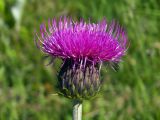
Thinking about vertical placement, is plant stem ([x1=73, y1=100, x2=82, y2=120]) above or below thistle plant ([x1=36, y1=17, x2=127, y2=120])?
below

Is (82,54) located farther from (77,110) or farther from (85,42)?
(77,110)

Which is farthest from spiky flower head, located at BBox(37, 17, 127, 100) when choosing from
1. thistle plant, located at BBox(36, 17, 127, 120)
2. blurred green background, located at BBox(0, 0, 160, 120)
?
blurred green background, located at BBox(0, 0, 160, 120)

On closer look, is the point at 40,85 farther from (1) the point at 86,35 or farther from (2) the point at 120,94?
(1) the point at 86,35

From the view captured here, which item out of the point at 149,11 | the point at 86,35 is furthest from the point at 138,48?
the point at 86,35

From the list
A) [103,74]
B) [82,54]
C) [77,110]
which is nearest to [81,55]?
[82,54]

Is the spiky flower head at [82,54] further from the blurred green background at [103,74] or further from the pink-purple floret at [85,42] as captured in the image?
the blurred green background at [103,74]

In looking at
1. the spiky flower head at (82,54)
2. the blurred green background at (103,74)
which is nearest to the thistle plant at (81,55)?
the spiky flower head at (82,54)

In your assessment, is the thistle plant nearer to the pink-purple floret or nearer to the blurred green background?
the pink-purple floret
